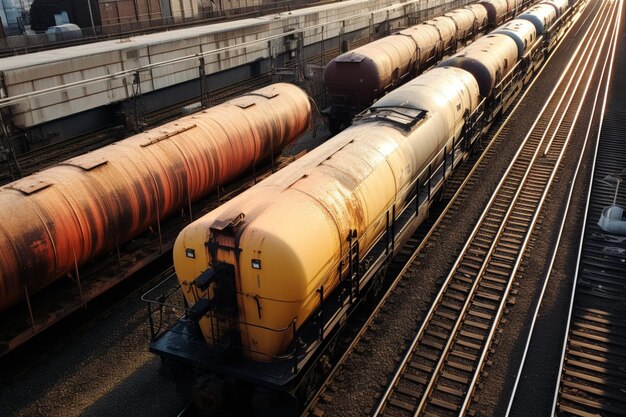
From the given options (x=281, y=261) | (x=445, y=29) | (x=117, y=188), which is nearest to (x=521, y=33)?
(x=445, y=29)

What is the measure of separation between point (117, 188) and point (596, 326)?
473 inches

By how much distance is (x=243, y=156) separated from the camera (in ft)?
55.8

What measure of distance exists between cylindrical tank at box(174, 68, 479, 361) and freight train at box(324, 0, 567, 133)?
11.7 meters

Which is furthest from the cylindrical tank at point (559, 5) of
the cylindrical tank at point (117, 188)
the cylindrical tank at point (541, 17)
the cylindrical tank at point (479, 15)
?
the cylindrical tank at point (117, 188)

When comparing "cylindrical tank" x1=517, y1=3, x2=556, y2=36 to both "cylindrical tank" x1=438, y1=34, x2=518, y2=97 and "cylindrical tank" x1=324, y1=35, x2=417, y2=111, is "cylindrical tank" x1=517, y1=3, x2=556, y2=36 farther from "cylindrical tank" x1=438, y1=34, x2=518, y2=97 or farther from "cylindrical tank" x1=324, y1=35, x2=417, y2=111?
"cylindrical tank" x1=324, y1=35, x2=417, y2=111

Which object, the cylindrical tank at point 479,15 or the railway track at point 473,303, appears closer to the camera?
the railway track at point 473,303

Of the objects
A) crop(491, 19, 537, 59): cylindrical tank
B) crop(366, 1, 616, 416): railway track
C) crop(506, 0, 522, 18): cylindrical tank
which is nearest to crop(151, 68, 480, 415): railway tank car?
crop(366, 1, 616, 416): railway track

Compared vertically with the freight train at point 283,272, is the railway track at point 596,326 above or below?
below

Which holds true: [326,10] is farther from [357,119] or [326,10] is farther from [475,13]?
[357,119]

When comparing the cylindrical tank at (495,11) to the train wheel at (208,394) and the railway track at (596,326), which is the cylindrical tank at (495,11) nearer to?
the railway track at (596,326)

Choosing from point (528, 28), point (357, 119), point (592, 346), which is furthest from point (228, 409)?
point (528, 28)

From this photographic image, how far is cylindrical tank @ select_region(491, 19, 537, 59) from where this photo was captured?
2750cm

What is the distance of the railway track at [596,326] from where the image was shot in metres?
9.70

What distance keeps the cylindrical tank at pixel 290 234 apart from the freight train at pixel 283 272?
0.07ft
